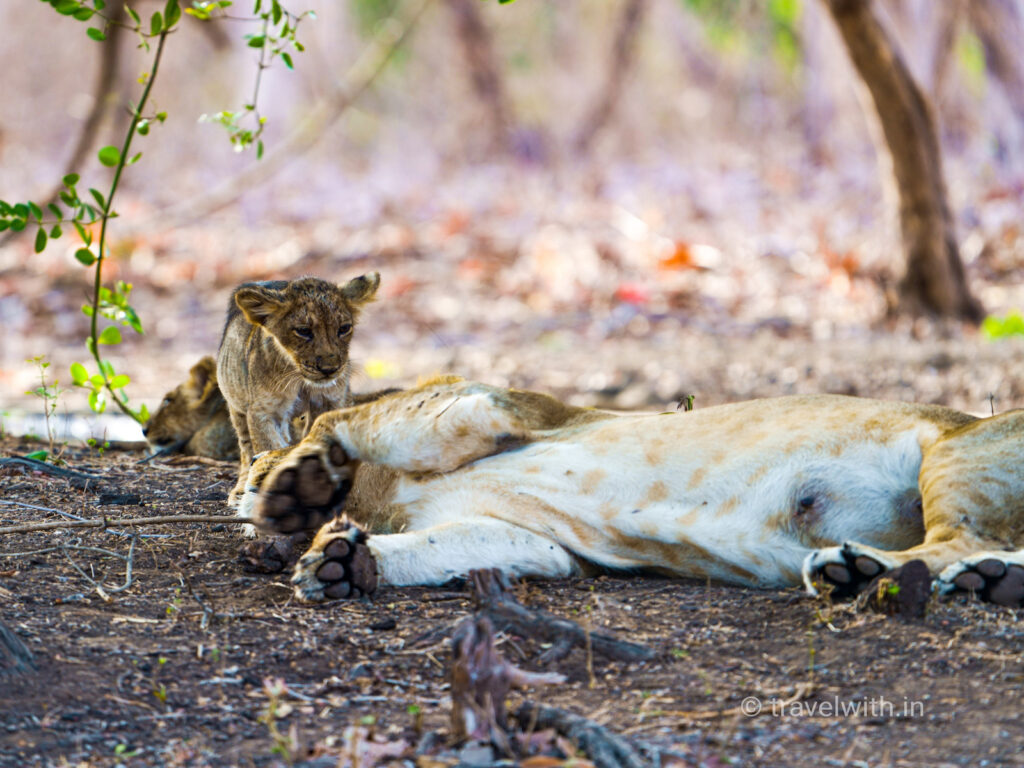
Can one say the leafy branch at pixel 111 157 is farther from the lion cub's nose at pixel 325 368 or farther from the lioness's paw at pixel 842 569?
the lioness's paw at pixel 842 569

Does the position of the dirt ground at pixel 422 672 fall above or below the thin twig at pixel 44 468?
below

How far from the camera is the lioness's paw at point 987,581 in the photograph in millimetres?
3043

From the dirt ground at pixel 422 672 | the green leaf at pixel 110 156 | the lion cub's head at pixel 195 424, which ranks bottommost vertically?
the dirt ground at pixel 422 672

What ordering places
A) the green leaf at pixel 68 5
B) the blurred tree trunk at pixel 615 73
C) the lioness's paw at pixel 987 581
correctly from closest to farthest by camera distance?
the lioness's paw at pixel 987 581, the green leaf at pixel 68 5, the blurred tree trunk at pixel 615 73

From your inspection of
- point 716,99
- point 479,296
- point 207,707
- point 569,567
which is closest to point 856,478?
point 569,567

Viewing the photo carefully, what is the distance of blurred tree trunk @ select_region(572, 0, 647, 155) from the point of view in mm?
17453

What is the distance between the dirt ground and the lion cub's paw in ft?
0.18

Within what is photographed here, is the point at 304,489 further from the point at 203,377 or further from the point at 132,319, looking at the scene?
the point at 203,377

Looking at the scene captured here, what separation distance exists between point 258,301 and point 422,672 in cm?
192

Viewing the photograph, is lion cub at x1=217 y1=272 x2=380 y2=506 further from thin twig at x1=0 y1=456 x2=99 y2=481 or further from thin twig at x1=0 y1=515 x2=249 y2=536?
thin twig at x1=0 y1=456 x2=99 y2=481

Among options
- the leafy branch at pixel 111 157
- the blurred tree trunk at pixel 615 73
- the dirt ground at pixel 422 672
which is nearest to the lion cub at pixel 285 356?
the leafy branch at pixel 111 157

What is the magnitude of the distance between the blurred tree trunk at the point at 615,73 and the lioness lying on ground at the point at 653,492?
1403cm

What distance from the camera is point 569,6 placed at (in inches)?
736

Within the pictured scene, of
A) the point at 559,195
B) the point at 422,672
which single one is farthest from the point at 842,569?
the point at 559,195
